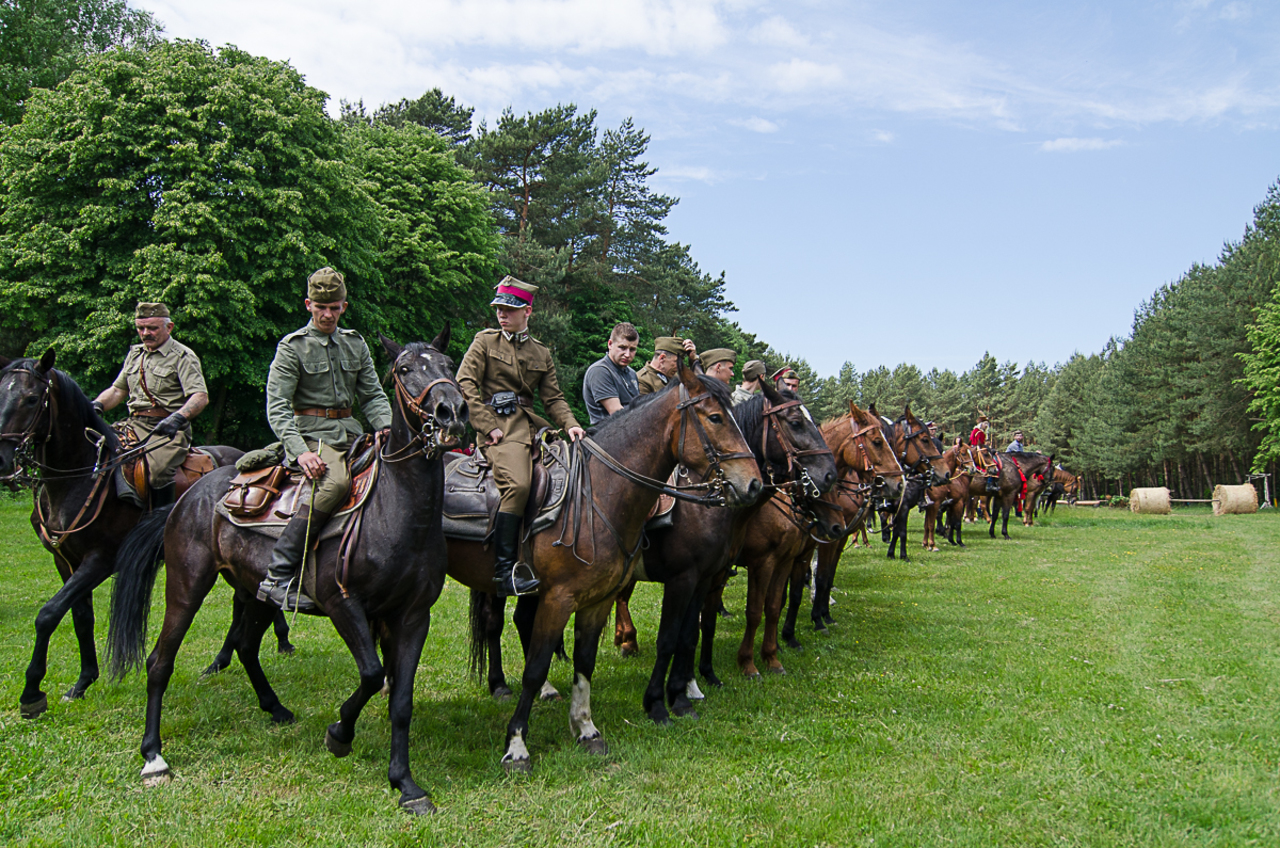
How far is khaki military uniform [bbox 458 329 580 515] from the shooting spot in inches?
222

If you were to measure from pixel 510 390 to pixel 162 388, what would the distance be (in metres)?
3.52

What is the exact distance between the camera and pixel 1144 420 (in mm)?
56062

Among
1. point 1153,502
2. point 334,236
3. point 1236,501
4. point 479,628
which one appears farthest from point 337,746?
point 1236,501

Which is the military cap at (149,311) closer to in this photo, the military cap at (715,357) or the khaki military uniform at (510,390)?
the khaki military uniform at (510,390)

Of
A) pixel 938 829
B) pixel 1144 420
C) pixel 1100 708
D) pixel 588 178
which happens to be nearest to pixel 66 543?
pixel 938 829

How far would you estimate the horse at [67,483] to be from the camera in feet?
19.6

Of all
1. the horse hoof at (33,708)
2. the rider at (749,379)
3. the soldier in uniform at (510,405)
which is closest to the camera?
the soldier in uniform at (510,405)

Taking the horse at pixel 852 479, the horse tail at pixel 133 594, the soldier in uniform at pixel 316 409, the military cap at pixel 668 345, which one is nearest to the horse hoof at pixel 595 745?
the soldier in uniform at pixel 316 409

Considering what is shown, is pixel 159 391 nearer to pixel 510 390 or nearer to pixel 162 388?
pixel 162 388

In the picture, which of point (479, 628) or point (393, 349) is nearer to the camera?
point (393, 349)

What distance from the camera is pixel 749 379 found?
973 centimetres

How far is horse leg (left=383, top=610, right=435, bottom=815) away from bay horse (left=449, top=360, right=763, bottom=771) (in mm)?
765

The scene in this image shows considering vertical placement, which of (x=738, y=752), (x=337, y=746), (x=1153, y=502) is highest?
(x=337, y=746)

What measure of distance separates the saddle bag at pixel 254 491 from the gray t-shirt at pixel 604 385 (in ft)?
9.08
